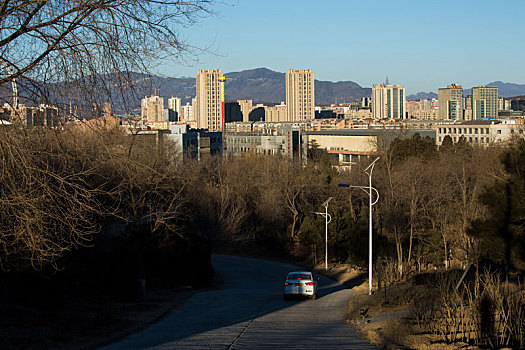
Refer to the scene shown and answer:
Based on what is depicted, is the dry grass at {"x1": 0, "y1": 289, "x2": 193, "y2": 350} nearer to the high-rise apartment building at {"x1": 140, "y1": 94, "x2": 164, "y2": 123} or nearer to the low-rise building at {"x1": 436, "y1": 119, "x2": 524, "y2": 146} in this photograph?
the high-rise apartment building at {"x1": 140, "y1": 94, "x2": 164, "y2": 123}

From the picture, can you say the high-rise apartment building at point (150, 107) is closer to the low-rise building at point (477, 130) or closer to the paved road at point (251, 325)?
the paved road at point (251, 325)

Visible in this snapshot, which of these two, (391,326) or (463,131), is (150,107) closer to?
(391,326)

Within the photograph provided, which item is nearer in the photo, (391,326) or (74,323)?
(391,326)

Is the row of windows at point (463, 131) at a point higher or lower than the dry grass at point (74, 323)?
higher

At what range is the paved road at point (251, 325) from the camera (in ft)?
41.9

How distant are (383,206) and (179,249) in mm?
20644

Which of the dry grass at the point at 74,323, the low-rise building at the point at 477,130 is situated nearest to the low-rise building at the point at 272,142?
the low-rise building at the point at 477,130

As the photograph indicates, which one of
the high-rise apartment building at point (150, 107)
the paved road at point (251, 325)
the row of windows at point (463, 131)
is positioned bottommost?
the paved road at point (251, 325)

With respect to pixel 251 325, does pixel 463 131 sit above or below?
above

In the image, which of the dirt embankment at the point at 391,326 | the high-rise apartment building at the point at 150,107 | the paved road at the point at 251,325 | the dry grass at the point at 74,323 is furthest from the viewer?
the paved road at the point at 251,325

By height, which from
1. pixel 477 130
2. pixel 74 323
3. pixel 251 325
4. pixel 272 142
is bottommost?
pixel 251 325

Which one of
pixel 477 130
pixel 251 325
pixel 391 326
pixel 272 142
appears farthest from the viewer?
pixel 477 130

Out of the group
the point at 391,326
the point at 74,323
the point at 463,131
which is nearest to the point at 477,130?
the point at 463,131

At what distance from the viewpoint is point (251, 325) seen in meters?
16.4
